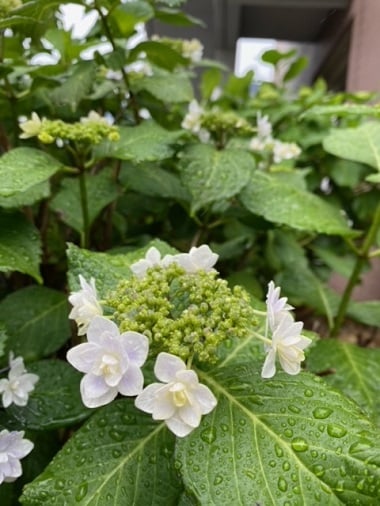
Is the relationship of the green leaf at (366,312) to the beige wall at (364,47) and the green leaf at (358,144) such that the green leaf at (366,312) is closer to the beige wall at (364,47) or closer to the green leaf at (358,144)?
the green leaf at (358,144)

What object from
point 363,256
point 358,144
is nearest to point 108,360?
point 363,256

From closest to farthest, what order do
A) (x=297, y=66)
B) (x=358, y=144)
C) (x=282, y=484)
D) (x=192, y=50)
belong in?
1. (x=282, y=484)
2. (x=358, y=144)
3. (x=192, y=50)
4. (x=297, y=66)

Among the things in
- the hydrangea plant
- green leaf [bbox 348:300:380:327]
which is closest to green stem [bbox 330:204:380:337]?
the hydrangea plant

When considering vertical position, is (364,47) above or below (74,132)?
below

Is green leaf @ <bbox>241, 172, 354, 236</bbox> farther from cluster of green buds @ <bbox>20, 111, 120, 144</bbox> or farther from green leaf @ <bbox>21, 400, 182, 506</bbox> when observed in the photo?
green leaf @ <bbox>21, 400, 182, 506</bbox>

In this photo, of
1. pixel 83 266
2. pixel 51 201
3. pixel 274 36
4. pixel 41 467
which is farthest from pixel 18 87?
pixel 274 36

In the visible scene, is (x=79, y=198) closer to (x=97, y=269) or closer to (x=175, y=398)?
(x=97, y=269)
